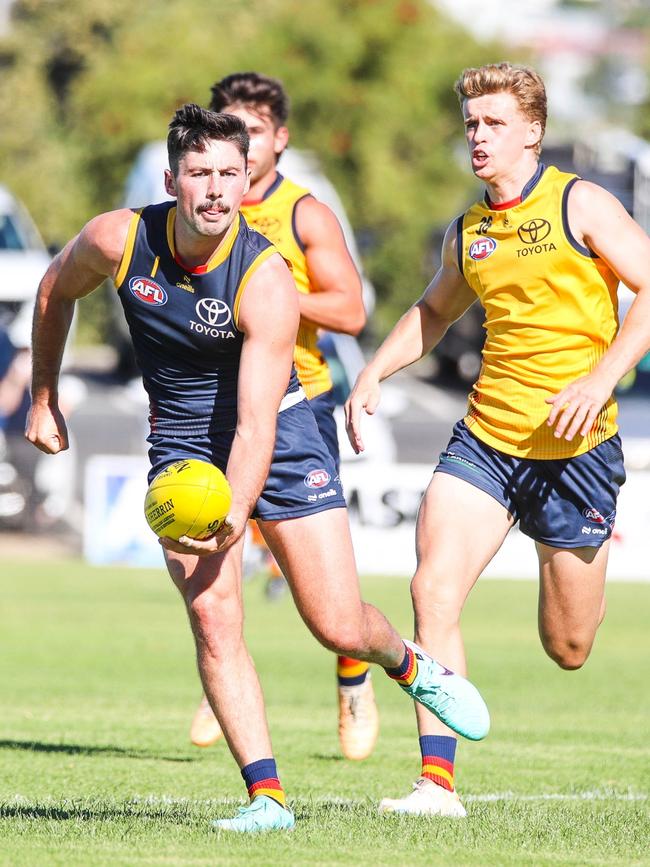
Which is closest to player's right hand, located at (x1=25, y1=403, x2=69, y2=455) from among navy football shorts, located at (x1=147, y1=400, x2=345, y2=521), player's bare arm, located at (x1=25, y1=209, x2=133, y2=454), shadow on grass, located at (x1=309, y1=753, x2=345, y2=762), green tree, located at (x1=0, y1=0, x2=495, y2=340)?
player's bare arm, located at (x1=25, y1=209, x2=133, y2=454)

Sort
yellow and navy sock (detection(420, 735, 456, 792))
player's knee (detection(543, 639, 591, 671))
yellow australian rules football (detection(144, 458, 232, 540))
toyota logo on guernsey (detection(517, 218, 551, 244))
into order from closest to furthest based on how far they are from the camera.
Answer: yellow australian rules football (detection(144, 458, 232, 540))
yellow and navy sock (detection(420, 735, 456, 792))
toyota logo on guernsey (detection(517, 218, 551, 244))
player's knee (detection(543, 639, 591, 671))

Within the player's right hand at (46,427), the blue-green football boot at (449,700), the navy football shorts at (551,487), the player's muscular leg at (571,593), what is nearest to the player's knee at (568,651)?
the player's muscular leg at (571,593)

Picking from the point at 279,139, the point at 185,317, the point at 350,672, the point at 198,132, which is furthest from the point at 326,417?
the point at 198,132

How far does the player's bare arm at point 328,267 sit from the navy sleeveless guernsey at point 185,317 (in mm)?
1823

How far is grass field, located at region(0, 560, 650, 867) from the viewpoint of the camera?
519cm

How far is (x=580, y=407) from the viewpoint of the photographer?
5773 millimetres

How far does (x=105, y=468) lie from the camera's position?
16547 millimetres

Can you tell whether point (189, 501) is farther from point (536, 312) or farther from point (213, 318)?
point (536, 312)

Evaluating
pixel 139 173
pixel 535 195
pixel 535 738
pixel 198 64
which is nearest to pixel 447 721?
pixel 535 195

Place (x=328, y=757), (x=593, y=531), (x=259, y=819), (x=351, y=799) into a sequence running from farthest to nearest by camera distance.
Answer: (x=328, y=757)
(x=351, y=799)
(x=593, y=531)
(x=259, y=819)

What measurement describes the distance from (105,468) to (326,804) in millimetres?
10601

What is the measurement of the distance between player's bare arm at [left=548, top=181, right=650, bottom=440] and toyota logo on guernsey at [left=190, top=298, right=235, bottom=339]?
1.20 m

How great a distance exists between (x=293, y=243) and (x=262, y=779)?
2799 millimetres

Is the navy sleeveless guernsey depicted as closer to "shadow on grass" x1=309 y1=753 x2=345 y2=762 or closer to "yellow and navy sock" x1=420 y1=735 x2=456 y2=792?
"yellow and navy sock" x1=420 y1=735 x2=456 y2=792
